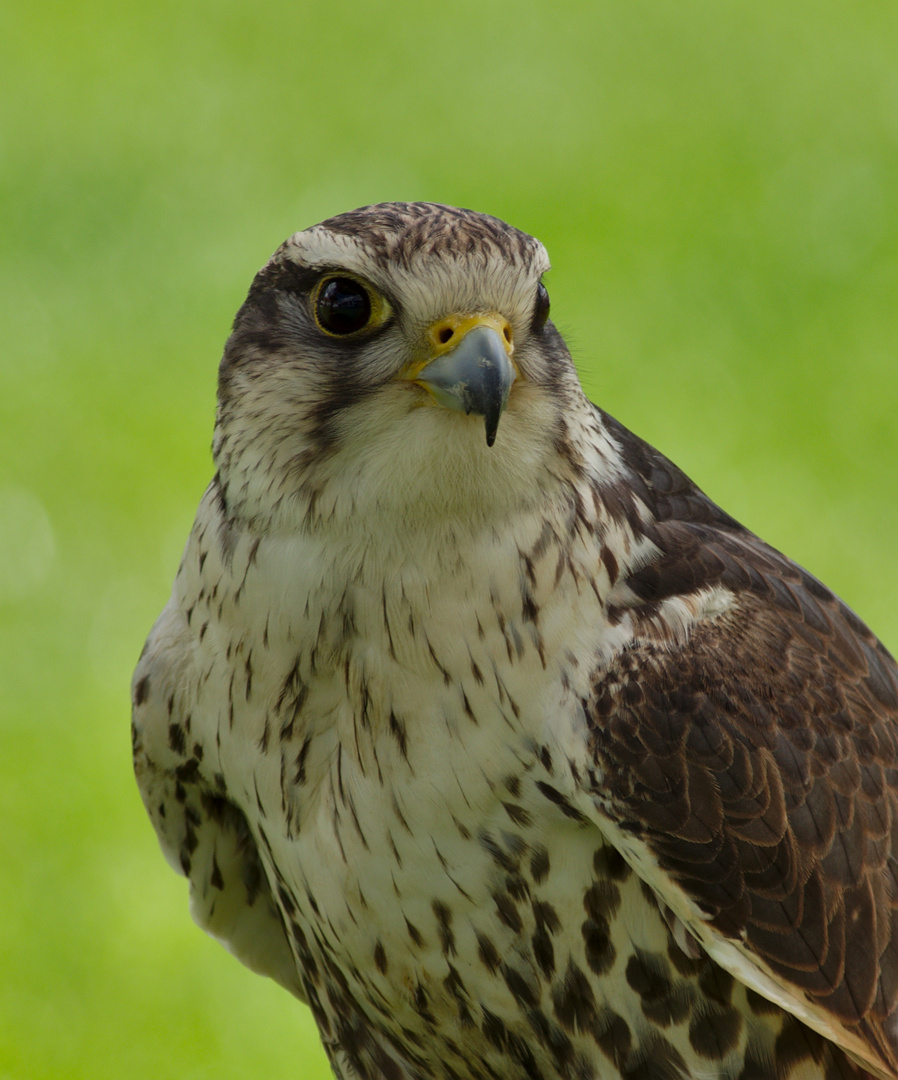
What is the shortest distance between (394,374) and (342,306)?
6.4 inches

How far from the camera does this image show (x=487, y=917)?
10.0 ft

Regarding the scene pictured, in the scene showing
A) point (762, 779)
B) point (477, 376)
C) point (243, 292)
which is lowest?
point (762, 779)

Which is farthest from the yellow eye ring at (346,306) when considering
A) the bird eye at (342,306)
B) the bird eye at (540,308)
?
the bird eye at (540,308)

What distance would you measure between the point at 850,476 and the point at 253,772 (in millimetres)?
5154

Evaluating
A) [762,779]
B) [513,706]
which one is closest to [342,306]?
[513,706]

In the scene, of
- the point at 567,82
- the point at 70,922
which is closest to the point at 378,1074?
the point at 70,922

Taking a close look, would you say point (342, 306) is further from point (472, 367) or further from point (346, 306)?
point (472, 367)

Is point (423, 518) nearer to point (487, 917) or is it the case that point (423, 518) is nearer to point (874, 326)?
point (487, 917)

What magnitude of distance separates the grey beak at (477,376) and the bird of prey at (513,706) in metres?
0.01

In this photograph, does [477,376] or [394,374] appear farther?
[394,374]

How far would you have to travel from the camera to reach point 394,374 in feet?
9.21

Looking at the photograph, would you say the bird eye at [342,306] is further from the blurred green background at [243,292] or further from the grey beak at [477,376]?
the blurred green background at [243,292]

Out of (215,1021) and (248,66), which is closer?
(215,1021)

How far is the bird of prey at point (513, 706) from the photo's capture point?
9.36ft
